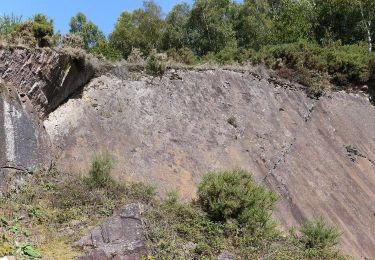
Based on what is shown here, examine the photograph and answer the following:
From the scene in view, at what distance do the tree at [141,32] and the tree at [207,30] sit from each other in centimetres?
236

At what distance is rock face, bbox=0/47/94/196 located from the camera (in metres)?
10.1

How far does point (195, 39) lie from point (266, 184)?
16065 millimetres

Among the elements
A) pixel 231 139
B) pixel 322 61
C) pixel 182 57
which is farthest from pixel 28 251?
pixel 322 61

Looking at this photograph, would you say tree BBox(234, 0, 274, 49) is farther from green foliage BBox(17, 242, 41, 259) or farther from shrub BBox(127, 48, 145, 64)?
green foliage BBox(17, 242, 41, 259)

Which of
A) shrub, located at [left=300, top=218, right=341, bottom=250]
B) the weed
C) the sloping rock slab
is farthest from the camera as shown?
the weed

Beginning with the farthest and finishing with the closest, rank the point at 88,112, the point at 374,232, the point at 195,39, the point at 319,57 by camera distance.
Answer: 1. the point at 195,39
2. the point at 319,57
3. the point at 374,232
4. the point at 88,112

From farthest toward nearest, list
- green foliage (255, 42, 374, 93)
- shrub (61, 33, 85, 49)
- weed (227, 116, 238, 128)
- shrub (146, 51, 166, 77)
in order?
1. green foliage (255, 42, 374, 93)
2. shrub (146, 51, 166, 77)
3. weed (227, 116, 238, 128)
4. shrub (61, 33, 85, 49)

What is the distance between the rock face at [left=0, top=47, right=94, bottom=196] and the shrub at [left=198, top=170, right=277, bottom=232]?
3.37 m

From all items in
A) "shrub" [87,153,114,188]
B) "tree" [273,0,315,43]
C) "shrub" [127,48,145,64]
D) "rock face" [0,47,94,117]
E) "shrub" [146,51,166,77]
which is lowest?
"shrub" [87,153,114,188]

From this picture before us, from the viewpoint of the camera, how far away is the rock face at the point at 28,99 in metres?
10.1

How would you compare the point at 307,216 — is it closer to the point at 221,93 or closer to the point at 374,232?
the point at 374,232

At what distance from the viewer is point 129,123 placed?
12812mm

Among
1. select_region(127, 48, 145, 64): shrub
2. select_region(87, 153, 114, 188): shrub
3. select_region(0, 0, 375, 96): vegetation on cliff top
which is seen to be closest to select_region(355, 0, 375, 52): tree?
select_region(0, 0, 375, 96): vegetation on cliff top

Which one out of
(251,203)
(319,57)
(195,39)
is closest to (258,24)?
(195,39)
